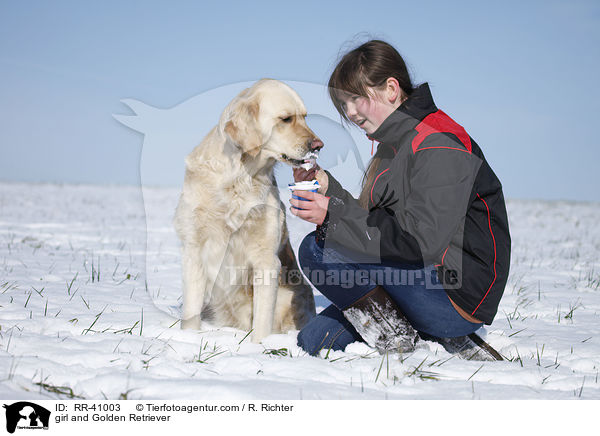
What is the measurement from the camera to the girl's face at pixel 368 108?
260cm

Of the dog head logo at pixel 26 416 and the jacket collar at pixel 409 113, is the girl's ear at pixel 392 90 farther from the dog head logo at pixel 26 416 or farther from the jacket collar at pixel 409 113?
the dog head logo at pixel 26 416

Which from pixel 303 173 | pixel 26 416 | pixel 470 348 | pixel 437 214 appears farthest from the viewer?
pixel 303 173

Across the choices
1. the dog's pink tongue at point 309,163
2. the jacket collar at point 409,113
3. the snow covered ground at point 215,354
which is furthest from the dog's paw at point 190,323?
the jacket collar at point 409,113

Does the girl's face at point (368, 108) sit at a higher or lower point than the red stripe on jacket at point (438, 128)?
higher

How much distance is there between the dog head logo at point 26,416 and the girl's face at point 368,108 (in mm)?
2025

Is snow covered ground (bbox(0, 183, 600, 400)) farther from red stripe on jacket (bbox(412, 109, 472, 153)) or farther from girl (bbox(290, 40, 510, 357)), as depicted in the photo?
red stripe on jacket (bbox(412, 109, 472, 153))

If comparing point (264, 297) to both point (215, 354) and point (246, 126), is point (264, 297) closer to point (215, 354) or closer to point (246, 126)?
point (215, 354)

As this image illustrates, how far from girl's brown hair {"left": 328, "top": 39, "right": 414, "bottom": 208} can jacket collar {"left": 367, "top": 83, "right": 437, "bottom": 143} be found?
0.12 m

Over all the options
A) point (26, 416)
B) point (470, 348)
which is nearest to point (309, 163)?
point (470, 348)

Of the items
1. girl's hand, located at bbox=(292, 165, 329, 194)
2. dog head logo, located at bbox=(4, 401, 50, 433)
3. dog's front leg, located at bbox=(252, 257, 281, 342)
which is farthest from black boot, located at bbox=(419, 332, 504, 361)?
dog head logo, located at bbox=(4, 401, 50, 433)

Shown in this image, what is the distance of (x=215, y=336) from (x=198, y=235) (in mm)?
608

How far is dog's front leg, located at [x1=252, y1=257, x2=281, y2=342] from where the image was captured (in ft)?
9.34

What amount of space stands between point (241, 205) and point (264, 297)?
22.5 inches

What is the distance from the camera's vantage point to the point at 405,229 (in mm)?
2260
